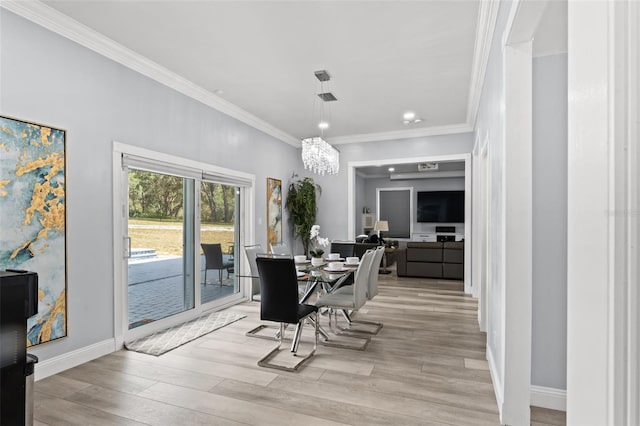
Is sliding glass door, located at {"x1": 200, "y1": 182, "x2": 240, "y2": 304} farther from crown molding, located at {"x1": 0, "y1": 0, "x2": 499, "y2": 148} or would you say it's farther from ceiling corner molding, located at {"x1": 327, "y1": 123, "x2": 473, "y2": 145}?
ceiling corner molding, located at {"x1": 327, "y1": 123, "x2": 473, "y2": 145}

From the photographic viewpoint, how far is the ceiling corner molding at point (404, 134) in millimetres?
6078

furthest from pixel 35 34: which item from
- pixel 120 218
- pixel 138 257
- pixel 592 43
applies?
pixel 592 43

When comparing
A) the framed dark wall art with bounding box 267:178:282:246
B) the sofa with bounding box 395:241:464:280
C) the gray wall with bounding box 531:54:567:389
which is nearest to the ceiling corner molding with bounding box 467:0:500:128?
the gray wall with bounding box 531:54:567:389

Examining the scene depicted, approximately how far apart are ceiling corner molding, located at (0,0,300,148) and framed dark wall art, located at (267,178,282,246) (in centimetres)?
151

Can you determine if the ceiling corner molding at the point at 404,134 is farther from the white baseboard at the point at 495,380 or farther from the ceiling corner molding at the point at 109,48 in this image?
the white baseboard at the point at 495,380

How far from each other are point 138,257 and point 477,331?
12.6ft

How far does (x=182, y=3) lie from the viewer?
8.70ft

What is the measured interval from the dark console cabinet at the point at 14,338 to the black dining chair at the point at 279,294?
65.3 inches

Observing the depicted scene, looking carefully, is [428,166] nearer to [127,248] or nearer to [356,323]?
[356,323]

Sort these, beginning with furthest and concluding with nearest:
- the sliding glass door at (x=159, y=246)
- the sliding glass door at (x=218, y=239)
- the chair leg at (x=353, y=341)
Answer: the sliding glass door at (x=218, y=239)
the sliding glass door at (x=159, y=246)
the chair leg at (x=353, y=341)

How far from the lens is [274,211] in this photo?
20.7 feet

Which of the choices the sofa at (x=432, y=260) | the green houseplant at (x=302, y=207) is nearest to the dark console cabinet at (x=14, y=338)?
the green houseplant at (x=302, y=207)

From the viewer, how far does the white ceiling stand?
2736 mm

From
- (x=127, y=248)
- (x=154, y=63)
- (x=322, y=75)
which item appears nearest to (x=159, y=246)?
(x=127, y=248)
